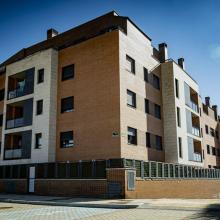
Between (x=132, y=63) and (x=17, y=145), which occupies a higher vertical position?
(x=132, y=63)

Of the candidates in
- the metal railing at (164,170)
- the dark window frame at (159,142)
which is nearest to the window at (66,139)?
the metal railing at (164,170)

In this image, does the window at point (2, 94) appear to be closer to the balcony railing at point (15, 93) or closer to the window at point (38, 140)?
the balcony railing at point (15, 93)

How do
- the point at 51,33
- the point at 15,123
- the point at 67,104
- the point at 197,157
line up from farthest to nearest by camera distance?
the point at 51,33, the point at 197,157, the point at 15,123, the point at 67,104

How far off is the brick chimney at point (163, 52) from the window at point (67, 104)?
1215cm

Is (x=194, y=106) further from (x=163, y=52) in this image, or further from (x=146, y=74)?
(x=146, y=74)

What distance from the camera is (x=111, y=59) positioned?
2286 cm

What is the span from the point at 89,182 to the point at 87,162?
1.35 meters

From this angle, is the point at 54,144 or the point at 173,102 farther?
the point at 173,102

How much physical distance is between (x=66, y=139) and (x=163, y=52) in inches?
594

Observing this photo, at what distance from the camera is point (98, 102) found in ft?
74.3

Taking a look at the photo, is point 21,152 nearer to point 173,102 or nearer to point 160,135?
point 160,135

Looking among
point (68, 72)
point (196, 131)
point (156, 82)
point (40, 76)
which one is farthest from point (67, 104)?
point (196, 131)

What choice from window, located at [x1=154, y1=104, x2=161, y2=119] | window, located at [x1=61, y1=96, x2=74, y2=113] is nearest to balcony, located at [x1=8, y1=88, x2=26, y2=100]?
window, located at [x1=61, y1=96, x2=74, y2=113]

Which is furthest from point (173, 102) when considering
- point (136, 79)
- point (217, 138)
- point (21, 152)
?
point (217, 138)
